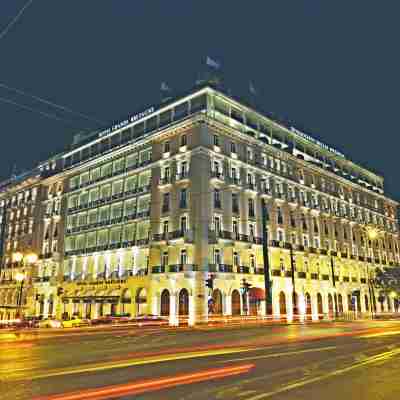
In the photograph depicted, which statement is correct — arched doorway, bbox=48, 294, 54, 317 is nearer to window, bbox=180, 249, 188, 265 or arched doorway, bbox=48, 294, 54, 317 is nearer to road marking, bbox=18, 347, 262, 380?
window, bbox=180, 249, 188, 265

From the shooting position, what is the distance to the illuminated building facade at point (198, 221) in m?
39.6

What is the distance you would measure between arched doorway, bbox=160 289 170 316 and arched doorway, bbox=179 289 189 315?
1544mm

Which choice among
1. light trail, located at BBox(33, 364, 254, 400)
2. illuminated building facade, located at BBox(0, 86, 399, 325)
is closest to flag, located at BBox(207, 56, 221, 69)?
illuminated building facade, located at BBox(0, 86, 399, 325)

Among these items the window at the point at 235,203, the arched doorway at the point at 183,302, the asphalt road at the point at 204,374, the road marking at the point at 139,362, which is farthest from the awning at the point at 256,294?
the road marking at the point at 139,362

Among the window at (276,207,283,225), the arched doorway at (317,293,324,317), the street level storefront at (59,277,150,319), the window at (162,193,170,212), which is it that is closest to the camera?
the street level storefront at (59,277,150,319)

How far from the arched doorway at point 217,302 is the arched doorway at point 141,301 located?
762 cm

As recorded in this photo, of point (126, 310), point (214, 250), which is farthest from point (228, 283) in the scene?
point (126, 310)

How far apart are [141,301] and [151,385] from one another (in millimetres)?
35344

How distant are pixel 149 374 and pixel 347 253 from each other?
179ft

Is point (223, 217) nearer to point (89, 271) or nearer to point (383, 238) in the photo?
point (89, 271)

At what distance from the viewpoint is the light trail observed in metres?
6.60

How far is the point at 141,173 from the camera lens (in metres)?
46.7

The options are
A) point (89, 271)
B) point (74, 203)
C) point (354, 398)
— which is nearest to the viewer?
point (354, 398)

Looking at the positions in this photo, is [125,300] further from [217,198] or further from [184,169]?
[184,169]
